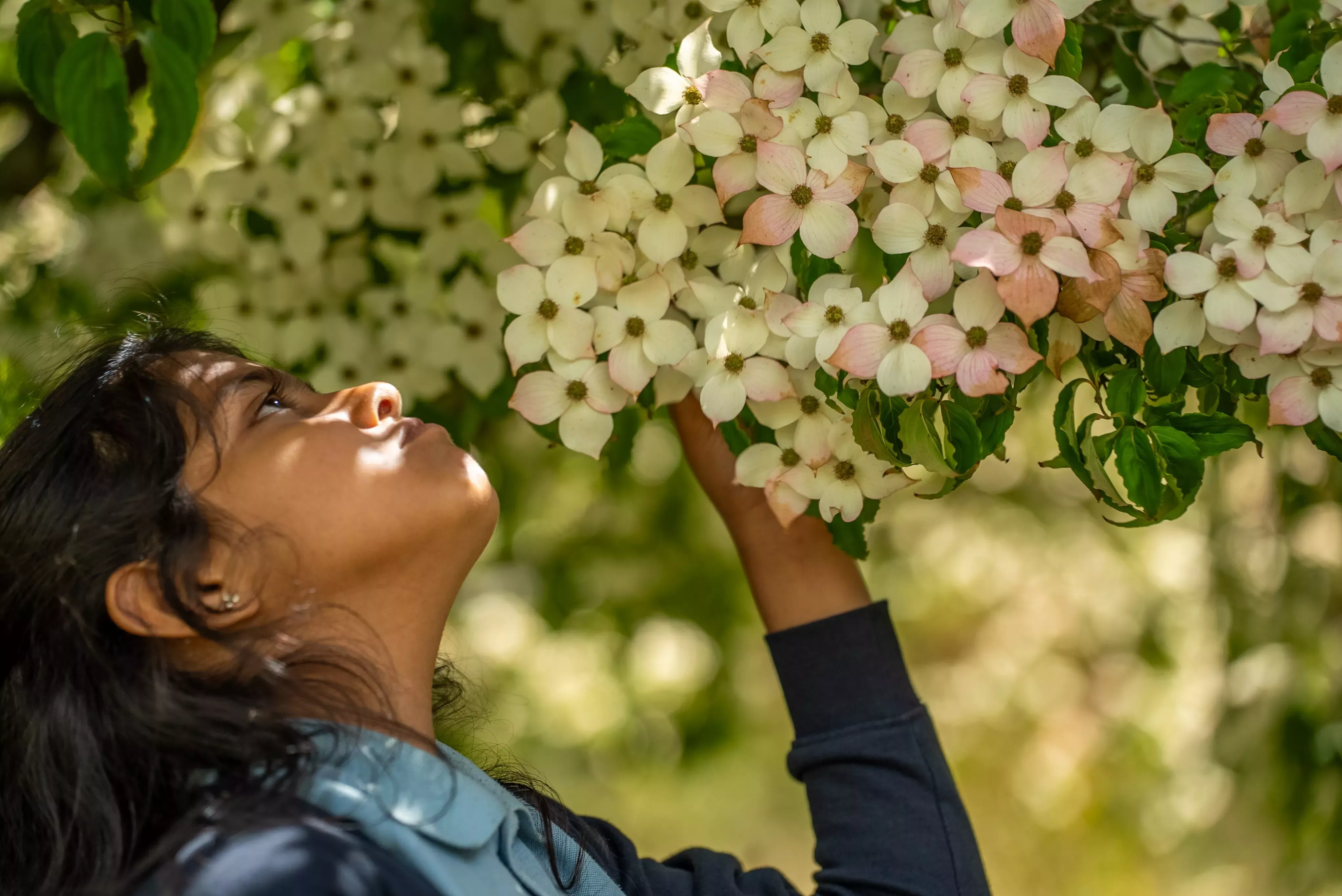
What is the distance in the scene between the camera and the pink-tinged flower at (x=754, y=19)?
695 mm

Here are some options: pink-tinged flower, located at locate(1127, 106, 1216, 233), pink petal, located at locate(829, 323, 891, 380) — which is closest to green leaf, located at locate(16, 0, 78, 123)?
pink petal, located at locate(829, 323, 891, 380)

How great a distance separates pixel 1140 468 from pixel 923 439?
13 cm

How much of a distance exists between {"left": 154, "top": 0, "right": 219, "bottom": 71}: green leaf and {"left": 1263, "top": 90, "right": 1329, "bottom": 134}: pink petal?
2.09 feet

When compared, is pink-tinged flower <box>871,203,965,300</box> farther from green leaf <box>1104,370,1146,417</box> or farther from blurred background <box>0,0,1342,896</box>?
blurred background <box>0,0,1342,896</box>

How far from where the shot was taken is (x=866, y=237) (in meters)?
1.07

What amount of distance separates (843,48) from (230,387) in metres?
0.49

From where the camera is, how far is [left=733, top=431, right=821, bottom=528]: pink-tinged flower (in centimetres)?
78

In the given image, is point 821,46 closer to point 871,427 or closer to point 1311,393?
point 871,427

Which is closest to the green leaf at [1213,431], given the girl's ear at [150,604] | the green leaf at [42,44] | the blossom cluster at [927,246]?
the blossom cluster at [927,246]

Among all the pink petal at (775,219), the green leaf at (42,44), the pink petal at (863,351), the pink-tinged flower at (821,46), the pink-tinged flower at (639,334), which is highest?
the green leaf at (42,44)

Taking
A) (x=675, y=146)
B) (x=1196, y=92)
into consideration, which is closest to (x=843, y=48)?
(x=675, y=146)

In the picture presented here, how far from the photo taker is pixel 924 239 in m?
0.67

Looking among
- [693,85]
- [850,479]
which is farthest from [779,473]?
[693,85]

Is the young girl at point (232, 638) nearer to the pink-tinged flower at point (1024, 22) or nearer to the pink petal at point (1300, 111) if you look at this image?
the pink-tinged flower at point (1024, 22)
